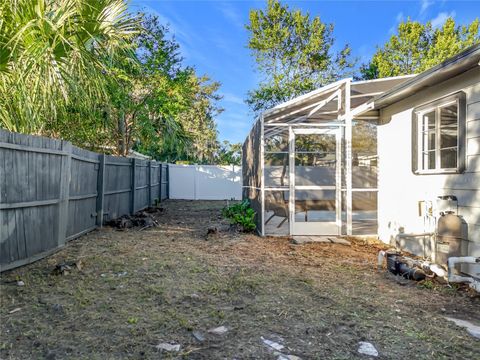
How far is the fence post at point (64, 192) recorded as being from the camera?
547 cm

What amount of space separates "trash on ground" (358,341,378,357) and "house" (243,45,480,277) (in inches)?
103

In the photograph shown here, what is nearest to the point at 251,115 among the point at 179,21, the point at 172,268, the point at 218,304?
the point at 179,21

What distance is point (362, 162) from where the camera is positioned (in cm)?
711

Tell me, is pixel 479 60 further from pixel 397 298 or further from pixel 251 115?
pixel 251 115

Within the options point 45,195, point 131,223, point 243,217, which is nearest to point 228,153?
point 131,223

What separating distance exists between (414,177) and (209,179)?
13.3 m

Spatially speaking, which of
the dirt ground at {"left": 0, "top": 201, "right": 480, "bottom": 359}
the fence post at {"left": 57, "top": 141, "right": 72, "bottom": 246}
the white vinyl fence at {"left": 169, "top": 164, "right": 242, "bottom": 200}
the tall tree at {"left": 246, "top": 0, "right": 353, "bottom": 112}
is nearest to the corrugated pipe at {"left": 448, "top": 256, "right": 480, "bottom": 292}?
the dirt ground at {"left": 0, "top": 201, "right": 480, "bottom": 359}

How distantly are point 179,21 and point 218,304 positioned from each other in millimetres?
12444

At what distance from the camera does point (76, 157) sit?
6.21 metres

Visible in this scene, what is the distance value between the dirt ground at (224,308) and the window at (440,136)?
1659 millimetres

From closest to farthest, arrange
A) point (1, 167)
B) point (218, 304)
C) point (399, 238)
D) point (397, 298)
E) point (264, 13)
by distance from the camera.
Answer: point (218, 304) → point (397, 298) → point (1, 167) → point (399, 238) → point (264, 13)

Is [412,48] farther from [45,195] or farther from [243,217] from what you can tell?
[45,195]

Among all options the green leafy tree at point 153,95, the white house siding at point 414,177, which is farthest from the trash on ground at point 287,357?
the green leafy tree at point 153,95

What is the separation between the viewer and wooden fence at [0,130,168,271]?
4.20m
